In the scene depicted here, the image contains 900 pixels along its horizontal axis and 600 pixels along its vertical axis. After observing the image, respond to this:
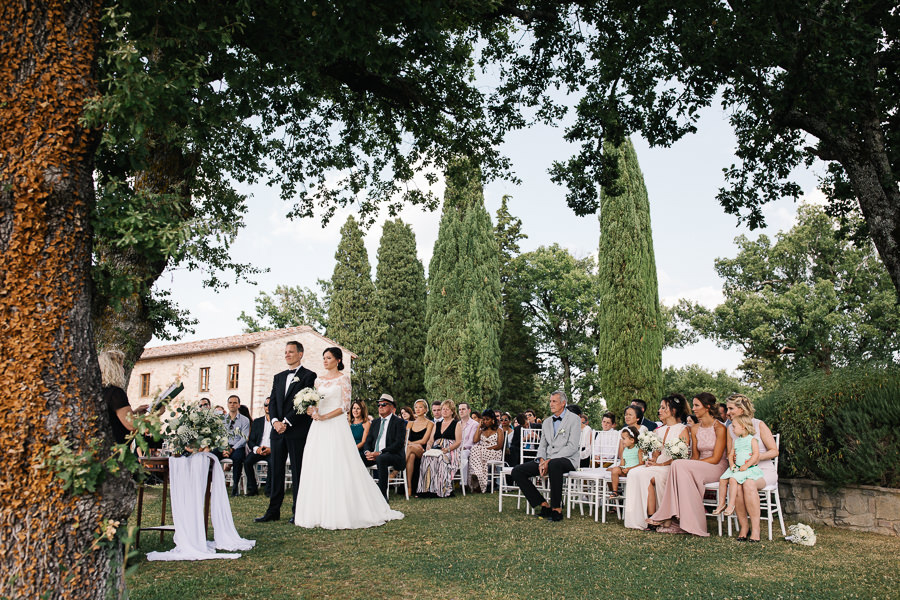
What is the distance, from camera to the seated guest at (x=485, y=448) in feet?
41.2

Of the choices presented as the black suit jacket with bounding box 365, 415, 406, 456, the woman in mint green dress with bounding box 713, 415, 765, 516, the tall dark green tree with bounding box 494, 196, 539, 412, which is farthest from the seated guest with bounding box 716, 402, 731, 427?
the tall dark green tree with bounding box 494, 196, 539, 412

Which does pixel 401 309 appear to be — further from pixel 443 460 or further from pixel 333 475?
pixel 333 475

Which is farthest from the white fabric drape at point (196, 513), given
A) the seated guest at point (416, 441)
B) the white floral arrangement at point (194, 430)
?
the seated guest at point (416, 441)

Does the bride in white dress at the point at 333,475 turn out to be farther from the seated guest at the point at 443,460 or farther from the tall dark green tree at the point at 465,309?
the tall dark green tree at the point at 465,309

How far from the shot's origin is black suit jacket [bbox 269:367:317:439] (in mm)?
8297

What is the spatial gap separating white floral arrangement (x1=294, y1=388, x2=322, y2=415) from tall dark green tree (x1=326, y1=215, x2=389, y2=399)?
98.1 feet

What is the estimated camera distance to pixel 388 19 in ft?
18.2

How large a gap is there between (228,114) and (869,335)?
31349mm

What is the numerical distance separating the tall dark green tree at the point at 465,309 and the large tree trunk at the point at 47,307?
2762 cm

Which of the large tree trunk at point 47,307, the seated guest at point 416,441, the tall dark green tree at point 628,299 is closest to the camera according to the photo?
the large tree trunk at point 47,307

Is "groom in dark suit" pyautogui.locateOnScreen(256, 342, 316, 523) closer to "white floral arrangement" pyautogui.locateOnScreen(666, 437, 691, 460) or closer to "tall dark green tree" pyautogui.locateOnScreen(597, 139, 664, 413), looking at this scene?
"white floral arrangement" pyautogui.locateOnScreen(666, 437, 691, 460)

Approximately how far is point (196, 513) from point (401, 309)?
109 feet

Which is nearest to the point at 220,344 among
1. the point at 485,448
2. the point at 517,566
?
the point at 485,448

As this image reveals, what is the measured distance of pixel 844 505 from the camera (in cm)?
808
